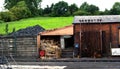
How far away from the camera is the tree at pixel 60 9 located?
83025 mm

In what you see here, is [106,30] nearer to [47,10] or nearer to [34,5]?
[47,10]

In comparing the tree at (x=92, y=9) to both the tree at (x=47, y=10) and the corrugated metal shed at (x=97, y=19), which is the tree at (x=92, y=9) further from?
the corrugated metal shed at (x=97, y=19)

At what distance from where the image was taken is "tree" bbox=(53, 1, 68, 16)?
83025mm

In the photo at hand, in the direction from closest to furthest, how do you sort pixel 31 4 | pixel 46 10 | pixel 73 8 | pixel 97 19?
pixel 97 19, pixel 73 8, pixel 46 10, pixel 31 4

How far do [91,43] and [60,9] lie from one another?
172 ft

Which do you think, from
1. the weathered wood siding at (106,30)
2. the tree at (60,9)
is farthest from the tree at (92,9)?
the weathered wood siding at (106,30)

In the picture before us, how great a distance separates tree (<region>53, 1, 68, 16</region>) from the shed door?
49.3 metres

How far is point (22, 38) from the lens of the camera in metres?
32.7

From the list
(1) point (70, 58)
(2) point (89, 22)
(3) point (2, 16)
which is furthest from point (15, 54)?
(3) point (2, 16)

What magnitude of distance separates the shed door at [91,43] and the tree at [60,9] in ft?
162

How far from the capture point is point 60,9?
276 feet

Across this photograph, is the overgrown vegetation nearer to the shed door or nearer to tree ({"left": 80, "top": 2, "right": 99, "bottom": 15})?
tree ({"left": 80, "top": 2, "right": 99, "bottom": 15})

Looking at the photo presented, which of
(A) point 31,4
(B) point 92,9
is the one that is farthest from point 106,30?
(A) point 31,4

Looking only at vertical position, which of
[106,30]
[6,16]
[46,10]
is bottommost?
[6,16]
